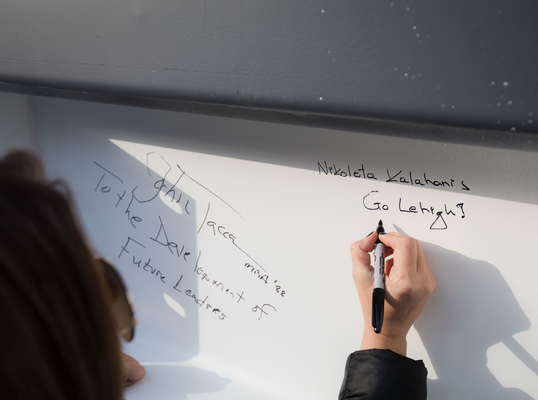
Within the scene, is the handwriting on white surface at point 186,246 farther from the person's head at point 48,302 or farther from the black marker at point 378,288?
the person's head at point 48,302

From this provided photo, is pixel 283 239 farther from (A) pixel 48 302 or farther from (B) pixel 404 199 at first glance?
(A) pixel 48 302

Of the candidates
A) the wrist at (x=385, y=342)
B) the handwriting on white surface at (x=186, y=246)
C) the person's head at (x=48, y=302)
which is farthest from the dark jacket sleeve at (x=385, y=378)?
the person's head at (x=48, y=302)

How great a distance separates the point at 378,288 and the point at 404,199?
134 millimetres

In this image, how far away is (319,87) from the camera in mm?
324

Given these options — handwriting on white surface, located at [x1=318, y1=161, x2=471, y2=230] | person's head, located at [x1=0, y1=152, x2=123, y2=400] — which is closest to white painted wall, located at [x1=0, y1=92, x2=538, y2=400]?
handwriting on white surface, located at [x1=318, y1=161, x2=471, y2=230]

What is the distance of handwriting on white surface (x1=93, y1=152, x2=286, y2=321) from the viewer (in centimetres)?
62

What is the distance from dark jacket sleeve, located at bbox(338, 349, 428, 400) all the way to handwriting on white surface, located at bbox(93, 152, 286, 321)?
0.60 ft

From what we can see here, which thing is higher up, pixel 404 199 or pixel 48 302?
pixel 404 199

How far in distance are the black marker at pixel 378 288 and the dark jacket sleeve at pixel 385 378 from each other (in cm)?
5

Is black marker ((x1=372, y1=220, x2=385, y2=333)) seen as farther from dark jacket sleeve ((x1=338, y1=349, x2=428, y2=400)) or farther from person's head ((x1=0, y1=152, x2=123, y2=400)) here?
person's head ((x1=0, y1=152, x2=123, y2=400))

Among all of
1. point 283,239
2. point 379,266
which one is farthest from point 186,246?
point 379,266

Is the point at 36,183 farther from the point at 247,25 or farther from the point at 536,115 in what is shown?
the point at 536,115

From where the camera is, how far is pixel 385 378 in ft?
1.47

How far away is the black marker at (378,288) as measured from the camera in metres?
0.44
